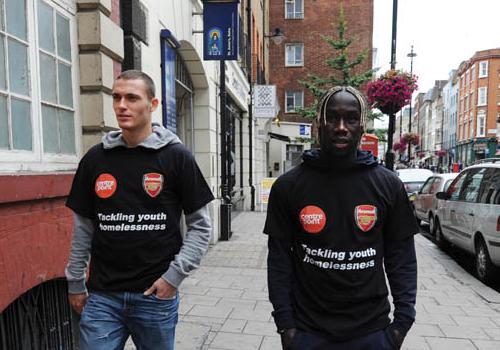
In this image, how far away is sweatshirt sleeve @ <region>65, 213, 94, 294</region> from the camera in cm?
222

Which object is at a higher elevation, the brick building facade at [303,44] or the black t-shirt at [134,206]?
the brick building facade at [303,44]

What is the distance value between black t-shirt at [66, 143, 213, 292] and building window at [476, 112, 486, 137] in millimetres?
57877

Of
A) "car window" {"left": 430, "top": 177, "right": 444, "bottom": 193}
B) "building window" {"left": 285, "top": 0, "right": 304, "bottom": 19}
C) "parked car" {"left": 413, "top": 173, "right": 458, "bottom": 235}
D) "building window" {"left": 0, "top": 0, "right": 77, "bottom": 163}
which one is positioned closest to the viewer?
"building window" {"left": 0, "top": 0, "right": 77, "bottom": 163}

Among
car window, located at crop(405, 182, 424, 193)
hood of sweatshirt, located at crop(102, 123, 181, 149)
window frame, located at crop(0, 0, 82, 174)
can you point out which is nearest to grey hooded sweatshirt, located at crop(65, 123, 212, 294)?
hood of sweatshirt, located at crop(102, 123, 181, 149)

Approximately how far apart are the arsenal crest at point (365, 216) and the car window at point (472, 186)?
606 centimetres

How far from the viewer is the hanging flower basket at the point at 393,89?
1046 centimetres

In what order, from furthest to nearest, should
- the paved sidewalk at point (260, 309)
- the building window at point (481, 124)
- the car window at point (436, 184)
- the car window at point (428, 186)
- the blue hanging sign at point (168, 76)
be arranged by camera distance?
1. the building window at point (481, 124)
2. the car window at point (428, 186)
3. the car window at point (436, 184)
4. the blue hanging sign at point (168, 76)
5. the paved sidewalk at point (260, 309)

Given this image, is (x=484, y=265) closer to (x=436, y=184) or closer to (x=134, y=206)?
(x=436, y=184)

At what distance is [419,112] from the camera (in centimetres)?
11394

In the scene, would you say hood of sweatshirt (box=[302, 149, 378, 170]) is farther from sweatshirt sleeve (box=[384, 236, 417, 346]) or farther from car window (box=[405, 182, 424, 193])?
car window (box=[405, 182, 424, 193])

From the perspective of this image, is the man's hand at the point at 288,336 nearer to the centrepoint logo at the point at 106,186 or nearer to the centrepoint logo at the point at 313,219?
the centrepoint logo at the point at 313,219

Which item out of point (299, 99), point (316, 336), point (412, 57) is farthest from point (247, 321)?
point (412, 57)

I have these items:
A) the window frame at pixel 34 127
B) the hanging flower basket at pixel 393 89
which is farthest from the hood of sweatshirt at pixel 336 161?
the hanging flower basket at pixel 393 89

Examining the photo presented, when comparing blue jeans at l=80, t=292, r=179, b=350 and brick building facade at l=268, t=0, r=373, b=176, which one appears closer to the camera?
blue jeans at l=80, t=292, r=179, b=350
